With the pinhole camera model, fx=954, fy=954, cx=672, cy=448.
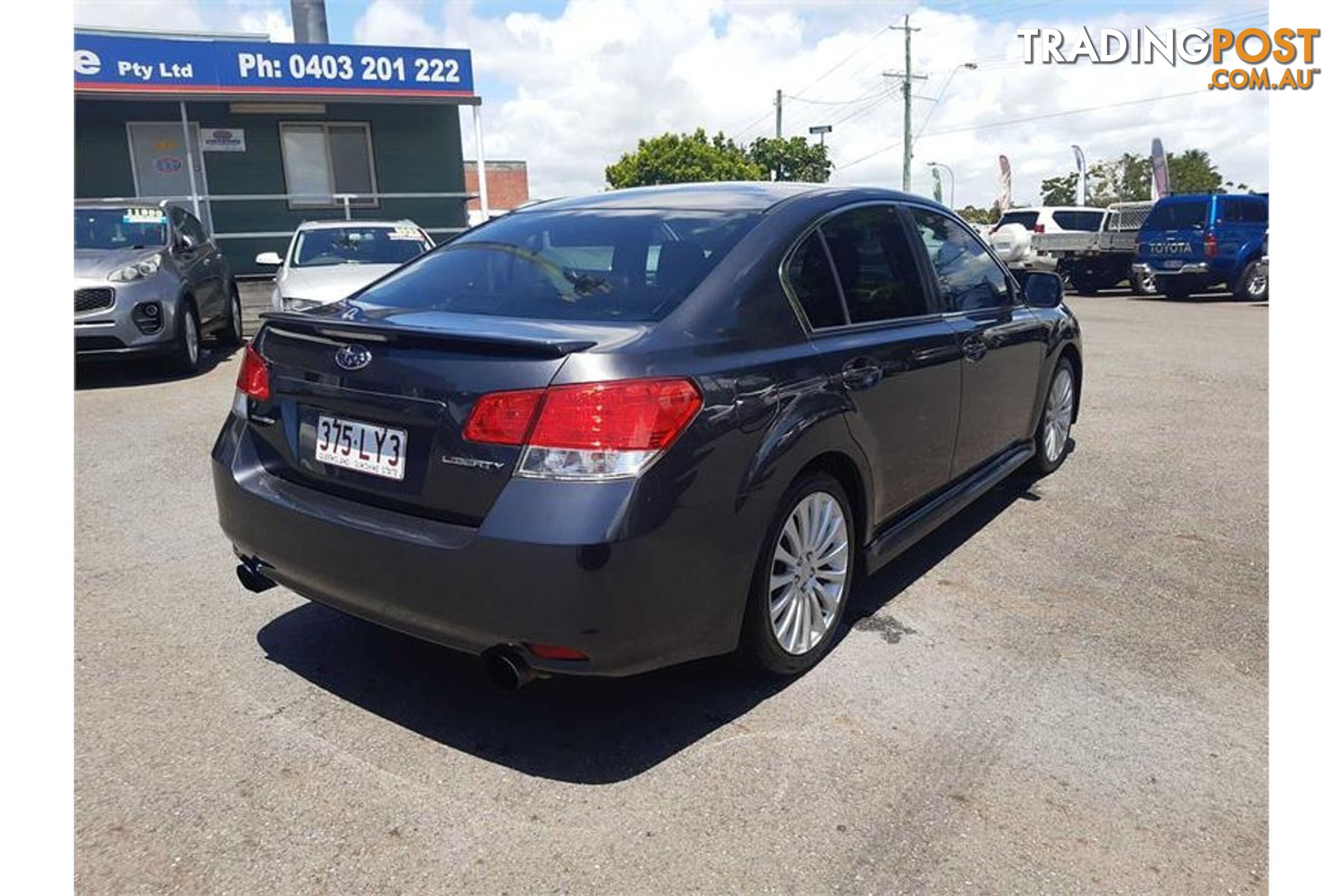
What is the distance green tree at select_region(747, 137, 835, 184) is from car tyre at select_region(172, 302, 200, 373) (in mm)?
48065

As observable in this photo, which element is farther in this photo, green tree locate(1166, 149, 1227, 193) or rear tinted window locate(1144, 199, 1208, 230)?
green tree locate(1166, 149, 1227, 193)

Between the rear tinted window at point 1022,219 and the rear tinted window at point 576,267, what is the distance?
20266mm

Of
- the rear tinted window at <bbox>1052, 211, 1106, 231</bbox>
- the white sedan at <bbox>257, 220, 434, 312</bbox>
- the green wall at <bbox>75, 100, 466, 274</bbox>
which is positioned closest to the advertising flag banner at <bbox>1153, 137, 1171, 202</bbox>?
the rear tinted window at <bbox>1052, 211, 1106, 231</bbox>

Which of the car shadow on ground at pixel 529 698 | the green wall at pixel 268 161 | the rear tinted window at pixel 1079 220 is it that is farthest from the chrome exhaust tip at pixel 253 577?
the rear tinted window at pixel 1079 220

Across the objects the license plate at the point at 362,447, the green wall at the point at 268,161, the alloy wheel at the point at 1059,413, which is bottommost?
the alloy wheel at the point at 1059,413

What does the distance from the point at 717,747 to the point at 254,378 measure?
1.92m

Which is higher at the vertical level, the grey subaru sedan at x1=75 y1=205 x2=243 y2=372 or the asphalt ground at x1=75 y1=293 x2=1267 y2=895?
the grey subaru sedan at x1=75 y1=205 x2=243 y2=372

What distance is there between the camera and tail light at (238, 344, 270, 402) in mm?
3094

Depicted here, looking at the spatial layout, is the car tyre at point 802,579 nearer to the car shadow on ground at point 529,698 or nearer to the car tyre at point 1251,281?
the car shadow on ground at point 529,698

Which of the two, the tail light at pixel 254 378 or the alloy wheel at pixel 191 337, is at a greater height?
the alloy wheel at pixel 191 337

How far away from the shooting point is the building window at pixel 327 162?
673 inches

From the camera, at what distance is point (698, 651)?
276 cm

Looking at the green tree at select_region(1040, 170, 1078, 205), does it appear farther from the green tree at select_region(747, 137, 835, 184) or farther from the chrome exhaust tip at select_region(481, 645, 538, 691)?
the chrome exhaust tip at select_region(481, 645, 538, 691)
